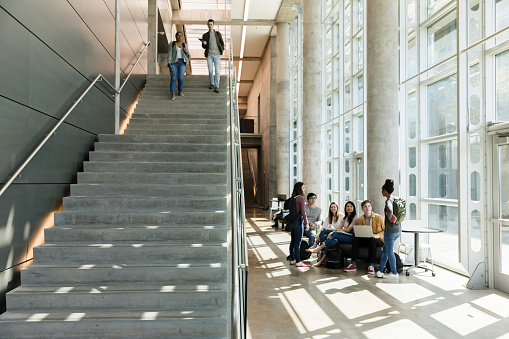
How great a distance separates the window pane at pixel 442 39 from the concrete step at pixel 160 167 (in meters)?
4.69

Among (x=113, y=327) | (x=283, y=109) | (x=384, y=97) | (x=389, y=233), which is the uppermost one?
(x=283, y=109)

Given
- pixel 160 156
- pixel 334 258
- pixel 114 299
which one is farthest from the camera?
pixel 334 258

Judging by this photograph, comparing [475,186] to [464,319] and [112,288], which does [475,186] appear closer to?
[464,319]

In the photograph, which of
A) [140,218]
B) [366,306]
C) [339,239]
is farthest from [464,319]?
[140,218]

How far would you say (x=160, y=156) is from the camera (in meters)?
6.34

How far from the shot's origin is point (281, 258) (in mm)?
8781

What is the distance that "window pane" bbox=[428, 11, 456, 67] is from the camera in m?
7.63

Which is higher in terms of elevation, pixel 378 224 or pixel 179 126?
pixel 179 126

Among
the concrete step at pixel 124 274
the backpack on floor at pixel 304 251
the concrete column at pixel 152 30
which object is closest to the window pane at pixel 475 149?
the backpack on floor at pixel 304 251

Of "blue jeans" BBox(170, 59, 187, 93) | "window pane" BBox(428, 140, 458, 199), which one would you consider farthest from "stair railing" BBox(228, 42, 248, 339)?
"blue jeans" BBox(170, 59, 187, 93)

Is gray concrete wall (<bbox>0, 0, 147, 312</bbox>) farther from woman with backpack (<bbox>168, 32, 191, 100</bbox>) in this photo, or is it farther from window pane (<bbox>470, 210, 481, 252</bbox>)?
window pane (<bbox>470, 210, 481, 252</bbox>)

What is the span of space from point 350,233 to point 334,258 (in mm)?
606

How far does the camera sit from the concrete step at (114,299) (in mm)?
3818

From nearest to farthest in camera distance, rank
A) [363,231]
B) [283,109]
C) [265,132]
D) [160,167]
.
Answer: [160,167] → [363,231] → [283,109] → [265,132]
